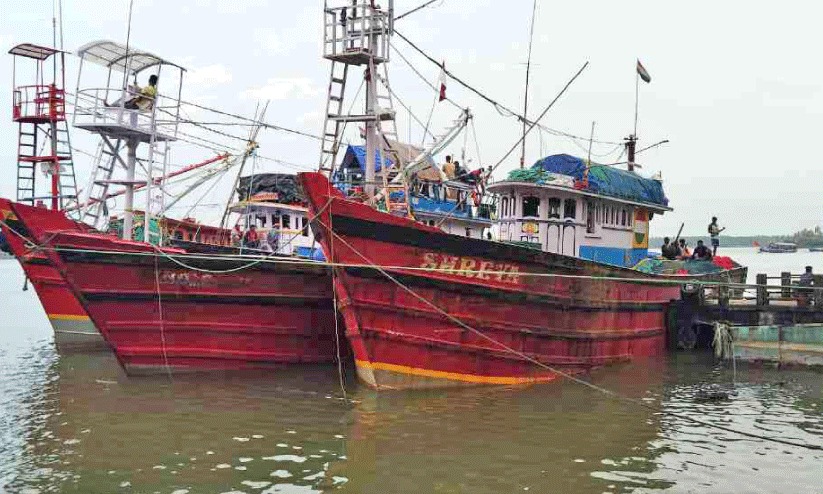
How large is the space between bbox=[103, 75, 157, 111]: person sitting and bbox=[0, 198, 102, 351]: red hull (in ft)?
12.2

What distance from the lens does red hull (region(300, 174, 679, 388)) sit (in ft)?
38.5

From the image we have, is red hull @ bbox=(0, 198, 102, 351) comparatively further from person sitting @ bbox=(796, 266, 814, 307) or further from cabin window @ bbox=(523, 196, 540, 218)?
person sitting @ bbox=(796, 266, 814, 307)

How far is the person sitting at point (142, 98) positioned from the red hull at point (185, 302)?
3.05 meters

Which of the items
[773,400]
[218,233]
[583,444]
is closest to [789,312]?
[773,400]

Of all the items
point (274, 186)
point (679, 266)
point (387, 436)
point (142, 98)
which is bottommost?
point (387, 436)

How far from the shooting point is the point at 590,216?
17.9 m

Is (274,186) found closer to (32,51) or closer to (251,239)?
(251,239)

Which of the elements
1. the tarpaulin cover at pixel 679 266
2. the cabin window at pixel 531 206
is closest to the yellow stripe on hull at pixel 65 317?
the cabin window at pixel 531 206

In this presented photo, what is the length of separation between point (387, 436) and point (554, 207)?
8967 mm

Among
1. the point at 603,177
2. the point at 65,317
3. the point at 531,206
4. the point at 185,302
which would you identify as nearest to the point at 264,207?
the point at 65,317

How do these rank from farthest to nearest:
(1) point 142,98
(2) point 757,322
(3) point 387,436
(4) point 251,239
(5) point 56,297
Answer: (4) point 251,239, (5) point 56,297, (2) point 757,322, (1) point 142,98, (3) point 387,436

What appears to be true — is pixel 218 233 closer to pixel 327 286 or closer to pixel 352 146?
pixel 352 146

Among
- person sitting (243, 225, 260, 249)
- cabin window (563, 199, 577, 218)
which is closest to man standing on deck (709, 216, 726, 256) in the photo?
cabin window (563, 199, 577, 218)

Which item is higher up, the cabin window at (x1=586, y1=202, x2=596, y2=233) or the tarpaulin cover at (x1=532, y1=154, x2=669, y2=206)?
the tarpaulin cover at (x1=532, y1=154, x2=669, y2=206)
